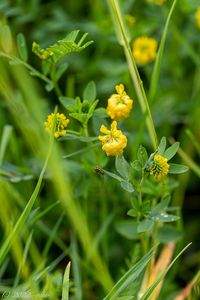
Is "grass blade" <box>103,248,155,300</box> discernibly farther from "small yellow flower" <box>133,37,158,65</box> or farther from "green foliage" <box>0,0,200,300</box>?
"small yellow flower" <box>133,37,158,65</box>

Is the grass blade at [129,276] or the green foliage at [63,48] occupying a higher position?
the green foliage at [63,48]

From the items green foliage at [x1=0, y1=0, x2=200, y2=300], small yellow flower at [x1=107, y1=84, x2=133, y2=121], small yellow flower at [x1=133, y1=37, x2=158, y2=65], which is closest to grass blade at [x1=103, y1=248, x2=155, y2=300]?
green foliage at [x1=0, y1=0, x2=200, y2=300]

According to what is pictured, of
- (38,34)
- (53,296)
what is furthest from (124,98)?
(38,34)

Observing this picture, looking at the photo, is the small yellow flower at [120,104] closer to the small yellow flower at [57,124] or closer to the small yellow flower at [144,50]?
the small yellow flower at [57,124]

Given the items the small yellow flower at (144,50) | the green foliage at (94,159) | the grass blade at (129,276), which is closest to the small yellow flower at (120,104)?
the green foliage at (94,159)

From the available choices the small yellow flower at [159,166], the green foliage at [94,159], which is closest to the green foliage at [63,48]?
the green foliage at [94,159]

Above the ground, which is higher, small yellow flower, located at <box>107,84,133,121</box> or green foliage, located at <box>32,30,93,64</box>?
green foliage, located at <box>32,30,93,64</box>

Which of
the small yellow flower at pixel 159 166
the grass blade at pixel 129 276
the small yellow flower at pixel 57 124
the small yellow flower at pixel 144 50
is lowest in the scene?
the grass blade at pixel 129 276

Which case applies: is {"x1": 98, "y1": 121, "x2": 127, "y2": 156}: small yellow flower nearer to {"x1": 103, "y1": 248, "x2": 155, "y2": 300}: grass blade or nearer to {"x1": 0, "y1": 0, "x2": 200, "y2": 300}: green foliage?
{"x1": 0, "y1": 0, "x2": 200, "y2": 300}: green foliage

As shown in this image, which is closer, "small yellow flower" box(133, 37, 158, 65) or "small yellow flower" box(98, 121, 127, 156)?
"small yellow flower" box(98, 121, 127, 156)

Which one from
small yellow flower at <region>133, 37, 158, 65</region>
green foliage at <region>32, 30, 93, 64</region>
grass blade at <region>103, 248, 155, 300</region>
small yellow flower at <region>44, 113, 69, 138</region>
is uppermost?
green foliage at <region>32, 30, 93, 64</region>

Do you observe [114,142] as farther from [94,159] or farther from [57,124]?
[94,159]

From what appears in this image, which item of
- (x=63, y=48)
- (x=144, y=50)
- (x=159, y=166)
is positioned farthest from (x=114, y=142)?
(x=144, y=50)

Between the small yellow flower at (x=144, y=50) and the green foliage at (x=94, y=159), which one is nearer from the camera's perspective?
the green foliage at (x=94, y=159)
